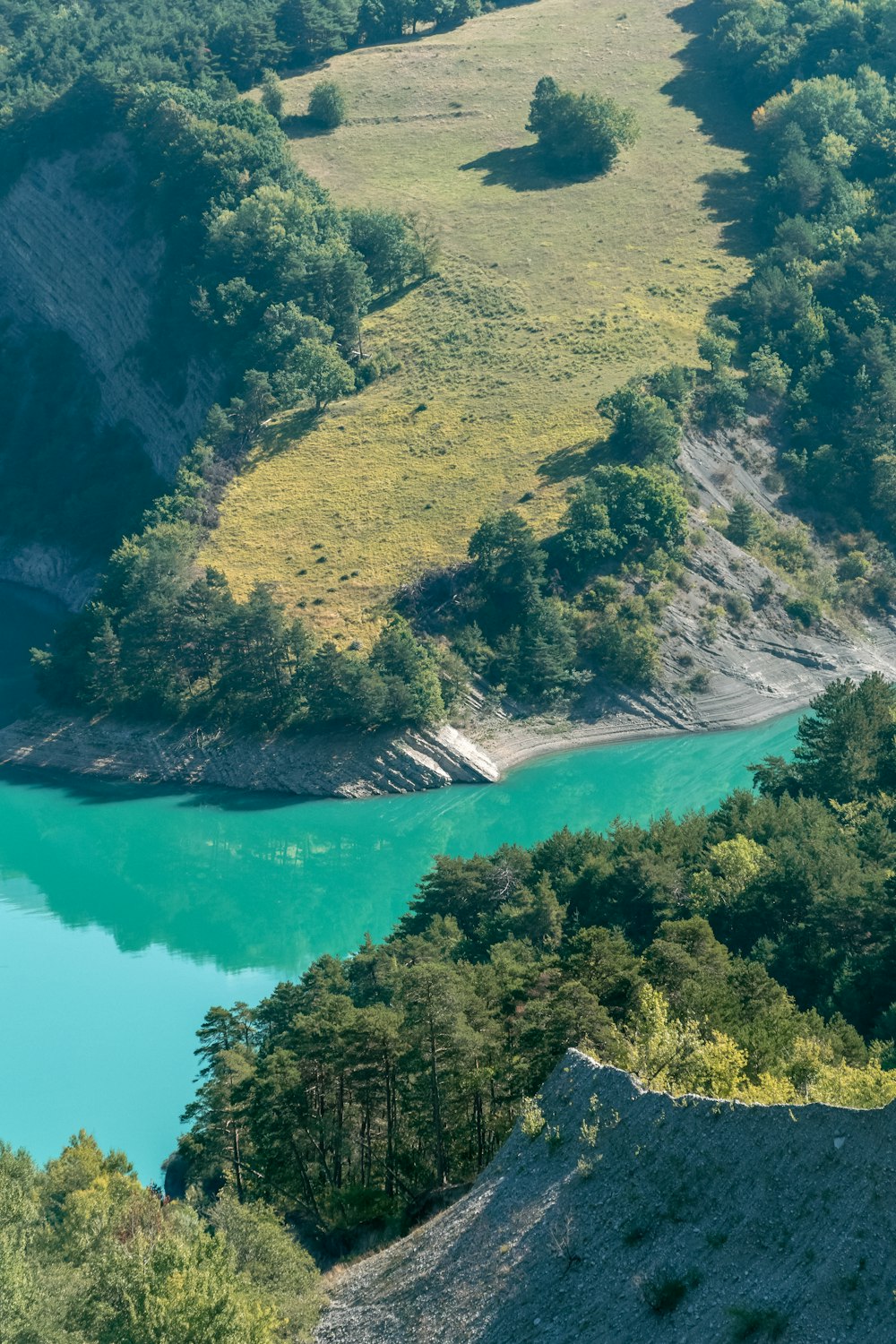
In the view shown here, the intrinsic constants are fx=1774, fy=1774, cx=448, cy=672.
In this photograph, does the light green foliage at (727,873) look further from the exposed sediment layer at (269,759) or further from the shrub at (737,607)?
the shrub at (737,607)

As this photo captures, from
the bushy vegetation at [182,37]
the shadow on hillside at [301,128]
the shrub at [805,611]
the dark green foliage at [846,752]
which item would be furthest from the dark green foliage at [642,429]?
the bushy vegetation at [182,37]

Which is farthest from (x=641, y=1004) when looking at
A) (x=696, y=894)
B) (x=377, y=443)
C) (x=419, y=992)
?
(x=377, y=443)

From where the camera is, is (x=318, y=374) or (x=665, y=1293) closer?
(x=665, y=1293)

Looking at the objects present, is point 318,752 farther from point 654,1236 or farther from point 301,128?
point 301,128

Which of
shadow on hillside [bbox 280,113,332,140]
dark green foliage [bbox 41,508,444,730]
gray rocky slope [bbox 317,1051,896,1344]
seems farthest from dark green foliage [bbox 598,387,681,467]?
gray rocky slope [bbox 317,1051,896,1344]

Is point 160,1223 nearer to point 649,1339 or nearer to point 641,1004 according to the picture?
point 641,1004

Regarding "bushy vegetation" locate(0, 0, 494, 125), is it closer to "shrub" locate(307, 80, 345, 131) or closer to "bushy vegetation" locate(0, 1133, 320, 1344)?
"shrub" locate(307, 80, 345, 131)

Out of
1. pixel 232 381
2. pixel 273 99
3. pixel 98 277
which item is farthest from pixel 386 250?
pixel 273 99
